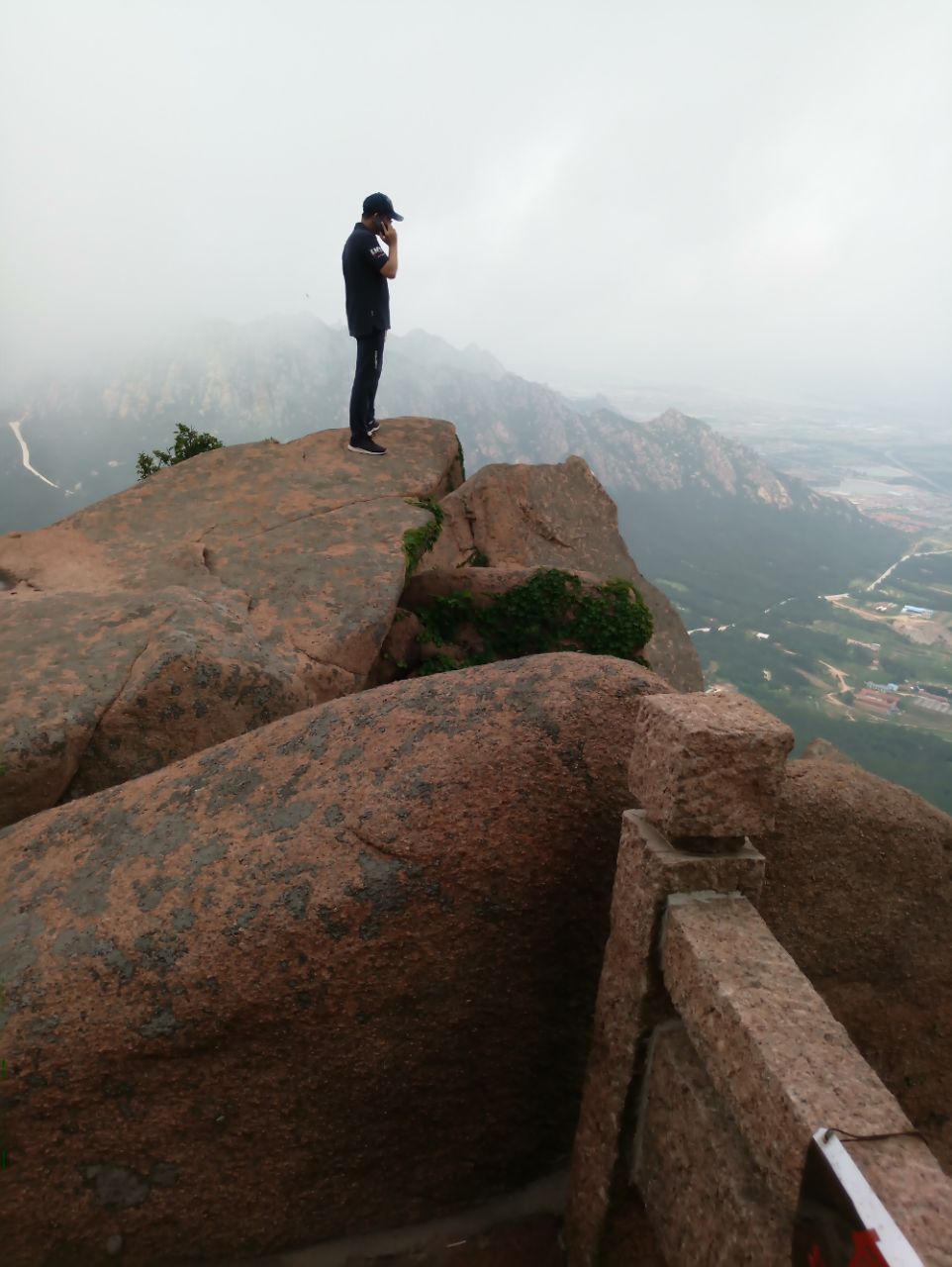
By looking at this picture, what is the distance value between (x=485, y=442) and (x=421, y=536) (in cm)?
11436

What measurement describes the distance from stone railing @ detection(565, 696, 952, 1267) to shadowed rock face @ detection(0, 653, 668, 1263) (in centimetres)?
43

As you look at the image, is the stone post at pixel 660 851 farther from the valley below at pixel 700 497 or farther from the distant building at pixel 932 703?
the distant building at pixel 932 703

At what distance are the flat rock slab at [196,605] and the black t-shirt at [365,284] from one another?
5.35 ft

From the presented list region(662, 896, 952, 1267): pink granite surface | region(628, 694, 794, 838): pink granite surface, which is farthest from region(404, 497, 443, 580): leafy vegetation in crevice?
region(662, 896, 952, 1267): pink granite surface

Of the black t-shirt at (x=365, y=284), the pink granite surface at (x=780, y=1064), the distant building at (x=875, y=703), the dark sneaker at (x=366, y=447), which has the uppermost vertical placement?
the black t-shirt at (x=365, y=284)

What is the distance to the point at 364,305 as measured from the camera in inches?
351

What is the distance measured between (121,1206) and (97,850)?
5.25ft

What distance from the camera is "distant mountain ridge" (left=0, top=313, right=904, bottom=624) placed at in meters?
87.6

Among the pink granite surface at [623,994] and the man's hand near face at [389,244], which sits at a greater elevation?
the man's hand near face at [389,244]

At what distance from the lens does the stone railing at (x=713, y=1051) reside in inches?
84.3

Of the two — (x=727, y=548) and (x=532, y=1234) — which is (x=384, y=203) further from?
(x=727, y=548)

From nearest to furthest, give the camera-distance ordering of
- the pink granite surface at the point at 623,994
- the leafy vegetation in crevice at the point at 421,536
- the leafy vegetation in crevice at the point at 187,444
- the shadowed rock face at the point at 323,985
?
the pink granite surface at the point at 623,994
the shadowed rock face at the point at 323,985
the leafy vegetation in crevice at the point at 421,536
the leafy vegetation in crevice at the point at 187,444

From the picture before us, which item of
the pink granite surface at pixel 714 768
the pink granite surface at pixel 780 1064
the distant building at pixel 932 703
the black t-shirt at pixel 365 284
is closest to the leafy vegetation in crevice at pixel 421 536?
the black t-shirt at pixel 365 284

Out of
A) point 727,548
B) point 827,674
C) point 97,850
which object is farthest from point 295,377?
point 97,850
